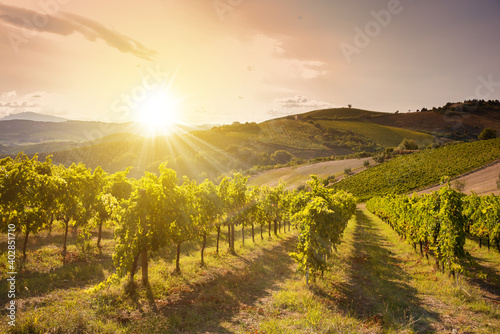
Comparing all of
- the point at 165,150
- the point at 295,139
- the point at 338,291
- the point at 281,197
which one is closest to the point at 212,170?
the point at 165,150

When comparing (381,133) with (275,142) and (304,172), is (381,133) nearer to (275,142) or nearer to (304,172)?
(275,142)

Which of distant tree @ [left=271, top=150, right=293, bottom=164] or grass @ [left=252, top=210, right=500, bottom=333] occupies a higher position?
distant tree @ [left=271, top=150, right=293, bottom=164]

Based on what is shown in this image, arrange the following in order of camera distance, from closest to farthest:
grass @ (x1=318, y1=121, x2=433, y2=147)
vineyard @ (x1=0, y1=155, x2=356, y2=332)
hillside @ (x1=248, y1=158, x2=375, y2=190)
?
vineyard @ (x1=0, y1=155, x2=356, y2=332) < hillside @ (x1=248, y1=158, x2=375, y2=190) < grass @ (x1=318, y1=121, x2=433, y2=147)

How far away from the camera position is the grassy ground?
10266 millimetres

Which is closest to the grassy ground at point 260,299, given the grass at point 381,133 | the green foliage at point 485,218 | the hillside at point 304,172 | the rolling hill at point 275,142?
the green foliage at point 485,218

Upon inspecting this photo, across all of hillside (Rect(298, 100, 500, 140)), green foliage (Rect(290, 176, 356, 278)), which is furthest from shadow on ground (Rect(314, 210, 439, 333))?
hillside (Rect(298, 100, 500, 140))

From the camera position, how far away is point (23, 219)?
17.0m

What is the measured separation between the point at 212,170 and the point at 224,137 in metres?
43.8

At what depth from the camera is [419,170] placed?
3179 inches

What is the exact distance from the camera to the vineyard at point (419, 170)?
237ft

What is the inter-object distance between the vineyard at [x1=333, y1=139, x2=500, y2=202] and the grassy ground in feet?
199

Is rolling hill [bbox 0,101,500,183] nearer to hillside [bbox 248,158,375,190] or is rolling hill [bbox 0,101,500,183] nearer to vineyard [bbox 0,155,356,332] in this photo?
hillside [bbox 248,158,375,190]

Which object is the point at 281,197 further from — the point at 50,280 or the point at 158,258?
the point at 50,280

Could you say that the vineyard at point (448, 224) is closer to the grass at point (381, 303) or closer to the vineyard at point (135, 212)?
the grass at point (381, 303)
